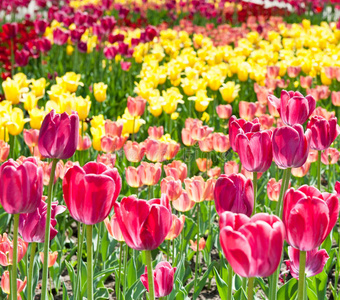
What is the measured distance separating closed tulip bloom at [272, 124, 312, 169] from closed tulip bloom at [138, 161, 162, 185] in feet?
2.60

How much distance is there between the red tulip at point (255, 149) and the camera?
4.50ft

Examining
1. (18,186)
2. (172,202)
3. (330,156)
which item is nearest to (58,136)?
(18,186)

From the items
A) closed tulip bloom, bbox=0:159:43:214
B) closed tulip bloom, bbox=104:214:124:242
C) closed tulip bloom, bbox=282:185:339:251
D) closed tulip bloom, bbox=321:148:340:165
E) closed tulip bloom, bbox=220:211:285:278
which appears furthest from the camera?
closed tulip bloom, bbox=321:148:340:165

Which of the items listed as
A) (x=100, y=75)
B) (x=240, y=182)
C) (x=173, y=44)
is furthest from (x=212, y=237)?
(x=173, y=44)

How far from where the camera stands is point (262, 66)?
4988 millimetres

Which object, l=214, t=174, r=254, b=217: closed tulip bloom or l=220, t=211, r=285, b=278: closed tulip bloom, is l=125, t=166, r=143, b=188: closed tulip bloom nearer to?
l=214, t=174, r=254, b=217: closed tulip bloom

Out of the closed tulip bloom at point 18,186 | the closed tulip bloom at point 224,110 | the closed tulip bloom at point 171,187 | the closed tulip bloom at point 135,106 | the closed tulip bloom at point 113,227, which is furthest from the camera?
the closed tulip bloom at point 224,110

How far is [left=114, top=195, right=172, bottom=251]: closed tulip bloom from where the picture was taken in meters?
1.10

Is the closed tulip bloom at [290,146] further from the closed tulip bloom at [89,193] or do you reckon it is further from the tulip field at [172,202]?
the closed tulip bloom at [89,193]

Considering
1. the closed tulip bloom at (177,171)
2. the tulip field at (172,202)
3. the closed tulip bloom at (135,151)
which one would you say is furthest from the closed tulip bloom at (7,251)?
the closed tulip bloom at (135,151)

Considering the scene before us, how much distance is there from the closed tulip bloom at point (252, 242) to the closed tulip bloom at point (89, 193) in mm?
287

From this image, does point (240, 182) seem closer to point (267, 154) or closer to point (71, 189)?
point (267, 154)

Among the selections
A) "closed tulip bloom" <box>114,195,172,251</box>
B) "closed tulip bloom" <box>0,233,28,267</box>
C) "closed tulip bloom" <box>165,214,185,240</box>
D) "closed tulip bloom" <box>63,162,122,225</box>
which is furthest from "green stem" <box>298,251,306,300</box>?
"closed tulip bloom" <box>0,233,28,267</box>

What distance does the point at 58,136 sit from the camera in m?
1.34
